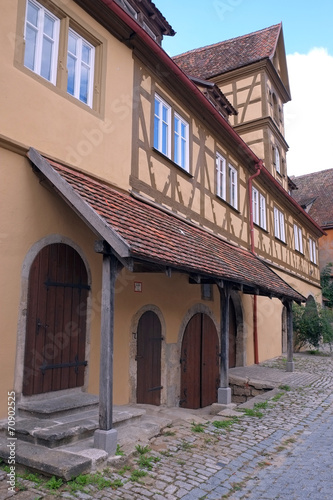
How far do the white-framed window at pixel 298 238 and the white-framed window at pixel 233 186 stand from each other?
8.39 metres

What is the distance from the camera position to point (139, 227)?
18.1ft

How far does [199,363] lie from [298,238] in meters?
12.6

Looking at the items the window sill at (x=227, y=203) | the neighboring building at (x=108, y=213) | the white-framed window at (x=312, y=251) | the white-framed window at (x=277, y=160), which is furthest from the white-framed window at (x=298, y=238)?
the neighboring building at (x=108, y=213)

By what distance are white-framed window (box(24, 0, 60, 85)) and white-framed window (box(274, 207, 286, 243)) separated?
1184 centimetres

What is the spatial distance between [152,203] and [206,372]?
4.23 m

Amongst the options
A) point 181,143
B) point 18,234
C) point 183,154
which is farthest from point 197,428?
point 181,143

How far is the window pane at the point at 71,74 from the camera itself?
6.03 metres

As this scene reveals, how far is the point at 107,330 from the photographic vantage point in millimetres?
4582

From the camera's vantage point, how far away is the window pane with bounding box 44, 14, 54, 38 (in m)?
5.75

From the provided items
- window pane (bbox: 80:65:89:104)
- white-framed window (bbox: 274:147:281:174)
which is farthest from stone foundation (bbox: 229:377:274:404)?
white-framed window (bbox: 274:147:281:174)

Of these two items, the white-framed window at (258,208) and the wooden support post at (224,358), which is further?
the white-framed window at (258,208)

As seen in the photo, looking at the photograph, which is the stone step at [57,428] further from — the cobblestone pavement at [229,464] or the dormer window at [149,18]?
the dormer window at [149,18]

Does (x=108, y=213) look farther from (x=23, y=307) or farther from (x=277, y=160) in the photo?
(x=277, y=160)

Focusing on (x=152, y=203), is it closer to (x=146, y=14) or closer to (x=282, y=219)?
(x=146, y=14)
